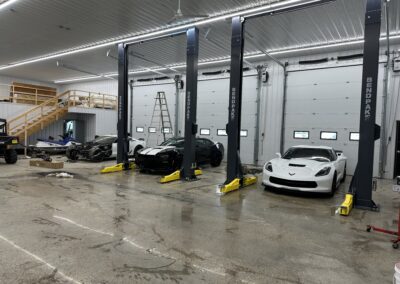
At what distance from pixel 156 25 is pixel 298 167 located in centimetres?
633

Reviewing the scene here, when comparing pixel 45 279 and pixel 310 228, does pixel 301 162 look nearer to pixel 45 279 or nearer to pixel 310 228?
pixel 310 228

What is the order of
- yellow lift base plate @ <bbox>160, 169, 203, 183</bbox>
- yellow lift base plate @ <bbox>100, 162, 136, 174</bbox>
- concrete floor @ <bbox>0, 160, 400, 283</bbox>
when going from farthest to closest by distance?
yellow lift base plate @ <bbox>100, 162, 136, 174</bbox>
yellow lift base plate @ <bbox>160, 169, 203, 183</bbox>
concrete floor @ <bbox>0, 160, 400, 283</bbox>

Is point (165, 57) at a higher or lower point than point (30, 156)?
higher

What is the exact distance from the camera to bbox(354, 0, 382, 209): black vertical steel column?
584cm

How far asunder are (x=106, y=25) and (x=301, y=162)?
7528mm

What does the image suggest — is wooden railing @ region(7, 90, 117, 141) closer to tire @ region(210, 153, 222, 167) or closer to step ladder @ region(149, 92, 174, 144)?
step ladder @ region(149, 92, 174, 144)

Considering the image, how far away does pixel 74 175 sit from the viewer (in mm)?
9266

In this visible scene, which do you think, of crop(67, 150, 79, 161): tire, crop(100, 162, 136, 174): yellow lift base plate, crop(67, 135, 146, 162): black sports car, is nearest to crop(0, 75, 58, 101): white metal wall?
crop(67, 150, 79, 161): tire

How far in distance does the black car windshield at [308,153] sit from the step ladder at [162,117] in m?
9.11

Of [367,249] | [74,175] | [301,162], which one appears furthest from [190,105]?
[367,249]

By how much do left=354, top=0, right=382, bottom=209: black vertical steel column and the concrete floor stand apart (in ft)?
1.72

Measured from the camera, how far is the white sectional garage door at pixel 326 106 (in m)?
11.4

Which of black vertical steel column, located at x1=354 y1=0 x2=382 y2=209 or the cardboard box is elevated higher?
black vertical steel column, located at x1=354 y1=0 x2=382 y2=209

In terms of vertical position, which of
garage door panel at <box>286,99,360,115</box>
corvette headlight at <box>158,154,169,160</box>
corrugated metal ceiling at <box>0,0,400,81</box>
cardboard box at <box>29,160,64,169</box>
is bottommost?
cardboard box at <box>29,160,64,169</box>
